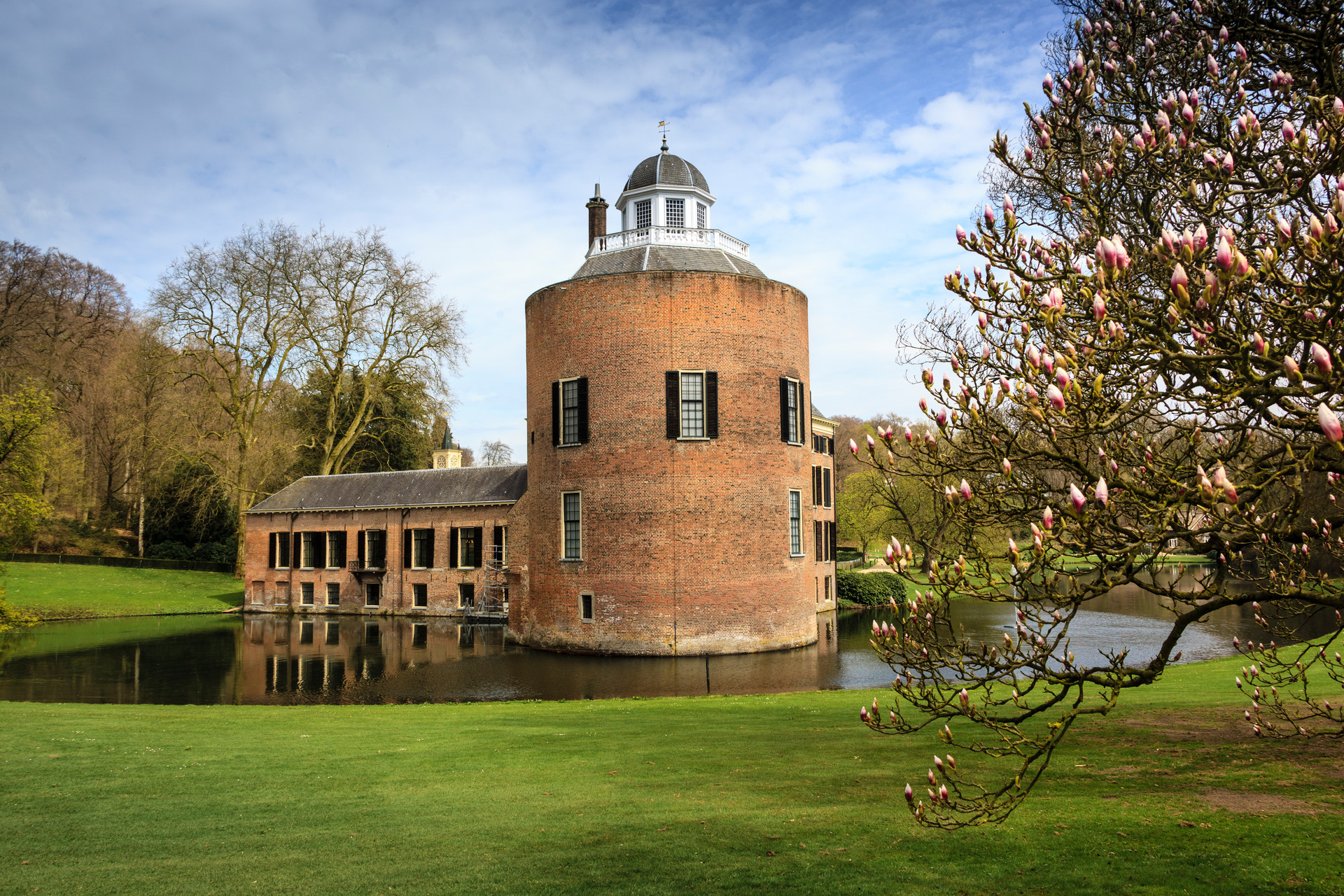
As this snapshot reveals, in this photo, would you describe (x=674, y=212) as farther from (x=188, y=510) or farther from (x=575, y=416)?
(x=188, y=510)

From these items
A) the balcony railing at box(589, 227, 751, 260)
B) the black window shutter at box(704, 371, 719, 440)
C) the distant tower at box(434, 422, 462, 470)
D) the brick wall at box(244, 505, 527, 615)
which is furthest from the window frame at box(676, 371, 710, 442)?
the distant tower at box(434, 422, 462, 470)

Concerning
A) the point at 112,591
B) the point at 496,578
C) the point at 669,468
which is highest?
the point at 669,468

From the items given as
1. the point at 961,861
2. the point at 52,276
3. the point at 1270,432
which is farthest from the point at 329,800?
the point at 52,276

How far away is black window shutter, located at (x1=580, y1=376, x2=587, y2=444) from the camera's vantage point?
77.7ft

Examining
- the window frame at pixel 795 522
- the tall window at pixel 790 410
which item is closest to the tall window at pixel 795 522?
the window frame at pixel 795 522

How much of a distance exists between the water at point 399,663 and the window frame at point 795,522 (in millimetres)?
2814

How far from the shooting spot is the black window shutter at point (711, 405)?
23.1 metres

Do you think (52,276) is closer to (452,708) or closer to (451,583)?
(451,583)

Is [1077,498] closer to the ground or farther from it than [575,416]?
closer to the ground

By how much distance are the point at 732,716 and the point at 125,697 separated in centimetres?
1226

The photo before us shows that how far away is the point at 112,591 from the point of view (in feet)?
126

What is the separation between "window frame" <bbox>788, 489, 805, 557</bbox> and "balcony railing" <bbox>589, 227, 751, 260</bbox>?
27.9ft

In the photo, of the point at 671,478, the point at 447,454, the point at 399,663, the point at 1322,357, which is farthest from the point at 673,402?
the point at 447,454

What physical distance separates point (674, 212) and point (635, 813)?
75.5 ft
